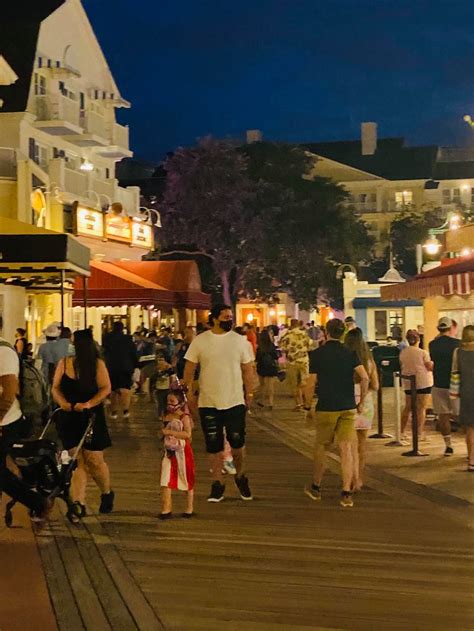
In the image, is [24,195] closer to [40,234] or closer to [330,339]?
[40,234]

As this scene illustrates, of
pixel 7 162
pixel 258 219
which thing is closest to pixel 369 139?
pixel 258 219

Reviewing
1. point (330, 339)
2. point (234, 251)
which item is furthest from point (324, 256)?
point (330, 339)

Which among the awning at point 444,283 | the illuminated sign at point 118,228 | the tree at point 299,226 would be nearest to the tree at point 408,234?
the tree at point 299,226

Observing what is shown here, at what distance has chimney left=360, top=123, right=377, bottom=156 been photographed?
8981 cm

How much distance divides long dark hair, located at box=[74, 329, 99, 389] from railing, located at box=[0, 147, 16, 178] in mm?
19751

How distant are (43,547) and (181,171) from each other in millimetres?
45351

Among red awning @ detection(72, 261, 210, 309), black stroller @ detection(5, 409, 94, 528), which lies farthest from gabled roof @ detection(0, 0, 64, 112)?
black stroller @ detection(5, 409, 94, 528)

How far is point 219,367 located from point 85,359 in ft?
4.20

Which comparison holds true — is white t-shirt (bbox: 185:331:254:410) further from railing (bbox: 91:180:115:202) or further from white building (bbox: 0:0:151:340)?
railing (bbox: 91:180:115:202)

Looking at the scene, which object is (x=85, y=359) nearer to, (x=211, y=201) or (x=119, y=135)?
(x=119, y=135)

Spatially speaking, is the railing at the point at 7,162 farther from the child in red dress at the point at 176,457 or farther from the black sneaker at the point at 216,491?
the child in red dress at the point at 176,457

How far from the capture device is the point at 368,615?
6.27m

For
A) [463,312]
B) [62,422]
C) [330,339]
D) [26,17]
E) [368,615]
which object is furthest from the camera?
[26,17]

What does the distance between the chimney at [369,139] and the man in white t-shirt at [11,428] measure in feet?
273
